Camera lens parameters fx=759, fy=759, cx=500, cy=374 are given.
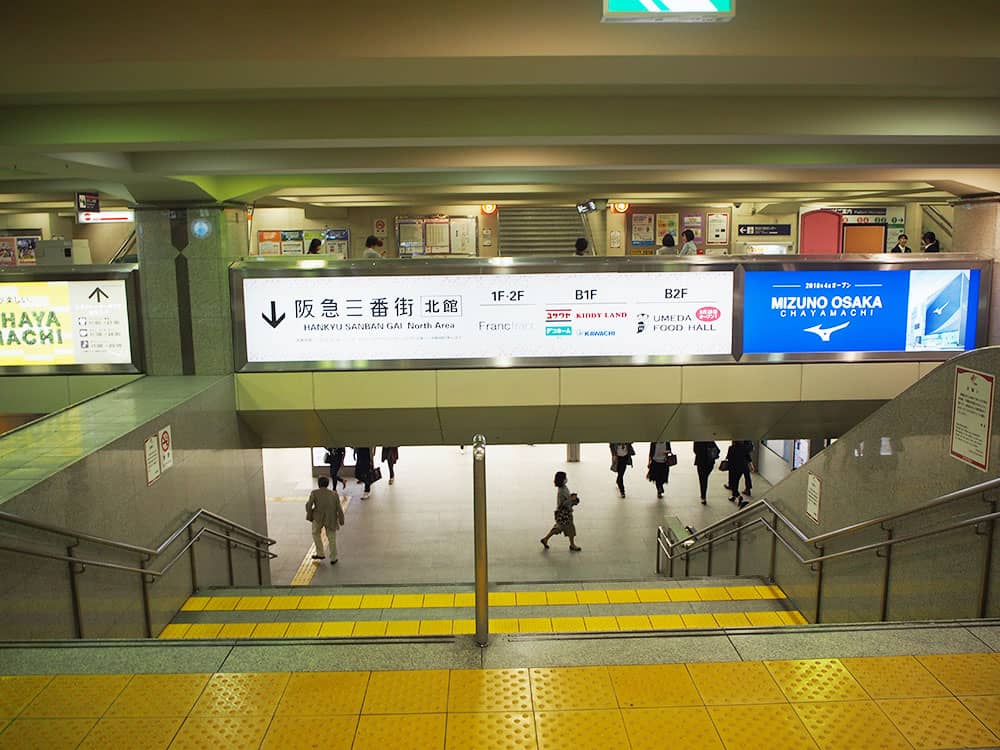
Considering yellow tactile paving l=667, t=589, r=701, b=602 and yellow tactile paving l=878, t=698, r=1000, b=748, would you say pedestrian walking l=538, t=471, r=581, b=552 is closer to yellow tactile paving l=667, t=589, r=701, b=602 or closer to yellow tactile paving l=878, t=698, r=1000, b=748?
yellow tactile paving l=667, t=589, r=701, b=602

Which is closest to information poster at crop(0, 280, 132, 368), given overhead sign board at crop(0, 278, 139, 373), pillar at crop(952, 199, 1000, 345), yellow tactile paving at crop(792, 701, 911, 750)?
overhead sign board at crop(0, 278, 139, 373)

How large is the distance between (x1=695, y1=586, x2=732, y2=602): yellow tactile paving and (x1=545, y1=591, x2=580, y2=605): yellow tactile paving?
990 millimetres

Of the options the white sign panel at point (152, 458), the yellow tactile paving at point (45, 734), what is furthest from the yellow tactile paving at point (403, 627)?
the yellow tactile paving at point (45, 734)

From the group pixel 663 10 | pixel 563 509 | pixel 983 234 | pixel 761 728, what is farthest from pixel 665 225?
pixel 761 728

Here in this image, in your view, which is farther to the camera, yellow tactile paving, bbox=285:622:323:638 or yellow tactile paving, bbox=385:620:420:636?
yellow tactile paving, bbox=385:620:420:636

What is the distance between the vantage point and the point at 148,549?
17.6ft

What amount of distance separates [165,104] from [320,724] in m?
4.35

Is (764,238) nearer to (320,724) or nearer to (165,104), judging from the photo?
(165,104)

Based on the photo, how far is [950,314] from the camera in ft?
26.8

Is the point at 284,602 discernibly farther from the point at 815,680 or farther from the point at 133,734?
the point at 815,680

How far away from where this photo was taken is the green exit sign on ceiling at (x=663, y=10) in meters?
2.63

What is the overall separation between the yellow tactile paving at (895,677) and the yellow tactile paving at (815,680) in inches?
1.7

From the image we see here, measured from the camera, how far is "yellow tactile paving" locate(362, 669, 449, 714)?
8.95 feet

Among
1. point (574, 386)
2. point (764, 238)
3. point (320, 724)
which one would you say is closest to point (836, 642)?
Result: point (320, 724)
